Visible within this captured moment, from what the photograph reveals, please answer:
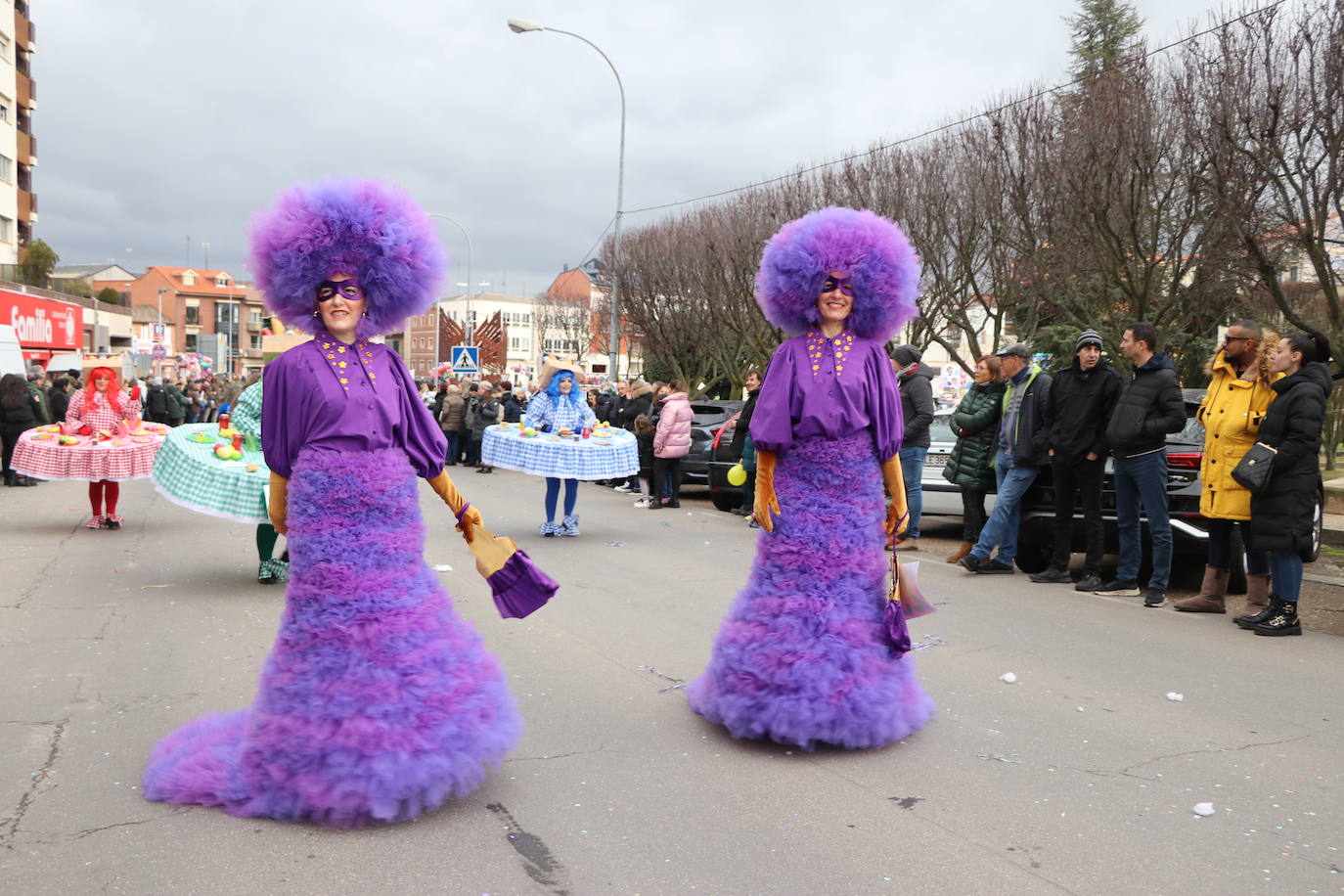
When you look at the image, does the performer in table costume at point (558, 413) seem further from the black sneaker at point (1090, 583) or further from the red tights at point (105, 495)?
the black sneaker at point (1090, 583)

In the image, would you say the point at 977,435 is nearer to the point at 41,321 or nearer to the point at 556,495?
the point at 556,495

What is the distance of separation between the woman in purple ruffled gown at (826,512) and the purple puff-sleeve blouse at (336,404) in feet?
→ 4.99

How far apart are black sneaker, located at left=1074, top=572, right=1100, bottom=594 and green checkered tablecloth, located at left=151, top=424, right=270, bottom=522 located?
6229mm

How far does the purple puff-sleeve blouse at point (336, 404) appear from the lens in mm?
3881

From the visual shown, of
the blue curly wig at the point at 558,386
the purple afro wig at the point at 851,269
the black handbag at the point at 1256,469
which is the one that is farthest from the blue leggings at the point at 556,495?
the purple afro wig at the point at 851,269

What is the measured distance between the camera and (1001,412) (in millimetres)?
9500

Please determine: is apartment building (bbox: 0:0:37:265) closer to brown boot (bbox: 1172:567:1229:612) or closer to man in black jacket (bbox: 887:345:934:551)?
man in black jacket (bbox: 887:345:934:551)

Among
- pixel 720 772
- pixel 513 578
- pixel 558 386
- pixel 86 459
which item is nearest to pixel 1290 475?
pixel 720 772

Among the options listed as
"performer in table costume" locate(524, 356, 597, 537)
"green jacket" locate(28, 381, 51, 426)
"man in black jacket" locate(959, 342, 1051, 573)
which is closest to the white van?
"green jacket" locate(28, 381, 51, 426)

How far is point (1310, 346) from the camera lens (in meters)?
6.89

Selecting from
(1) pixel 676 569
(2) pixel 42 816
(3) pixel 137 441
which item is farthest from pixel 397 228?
(3) pixel 137 441

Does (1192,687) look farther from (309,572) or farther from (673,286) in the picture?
(673,286)

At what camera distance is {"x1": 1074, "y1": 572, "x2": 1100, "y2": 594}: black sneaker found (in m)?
8.38

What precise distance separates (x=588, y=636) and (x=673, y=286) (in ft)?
101
